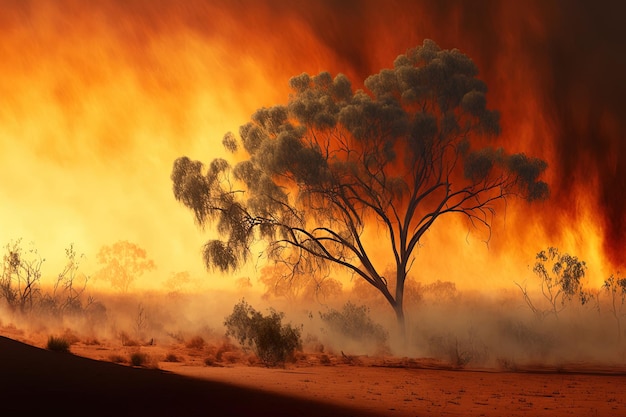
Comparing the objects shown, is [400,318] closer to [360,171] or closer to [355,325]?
[355,325]

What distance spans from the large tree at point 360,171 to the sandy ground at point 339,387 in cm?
579

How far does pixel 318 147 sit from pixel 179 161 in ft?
20.4

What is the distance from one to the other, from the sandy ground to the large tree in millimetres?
5788

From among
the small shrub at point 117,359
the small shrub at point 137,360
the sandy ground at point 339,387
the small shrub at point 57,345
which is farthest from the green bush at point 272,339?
the small shrub at point 57,345

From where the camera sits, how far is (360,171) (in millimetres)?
35500

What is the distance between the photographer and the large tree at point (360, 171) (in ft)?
111

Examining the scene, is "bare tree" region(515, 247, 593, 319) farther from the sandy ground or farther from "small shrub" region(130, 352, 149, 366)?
"small shrub" region(130, 352, 149, 366)

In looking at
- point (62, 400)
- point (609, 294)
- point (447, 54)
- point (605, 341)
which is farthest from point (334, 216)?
point (62, 400)

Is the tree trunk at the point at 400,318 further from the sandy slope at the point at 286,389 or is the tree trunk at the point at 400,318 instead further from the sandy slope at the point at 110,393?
the sandy slope at the point at 110,393

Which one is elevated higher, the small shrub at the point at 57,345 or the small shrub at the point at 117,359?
the small shrub at the point at 57,345

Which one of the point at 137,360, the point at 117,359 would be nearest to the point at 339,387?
the point at 137,360

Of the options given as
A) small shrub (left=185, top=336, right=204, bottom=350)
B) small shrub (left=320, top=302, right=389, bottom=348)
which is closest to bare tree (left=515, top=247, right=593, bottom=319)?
small shrub (left=320, top=302, right=389, bottom=348)

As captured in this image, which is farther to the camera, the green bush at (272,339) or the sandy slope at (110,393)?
the green bush at (272,339)

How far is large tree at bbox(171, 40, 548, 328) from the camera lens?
3384 centimetres
